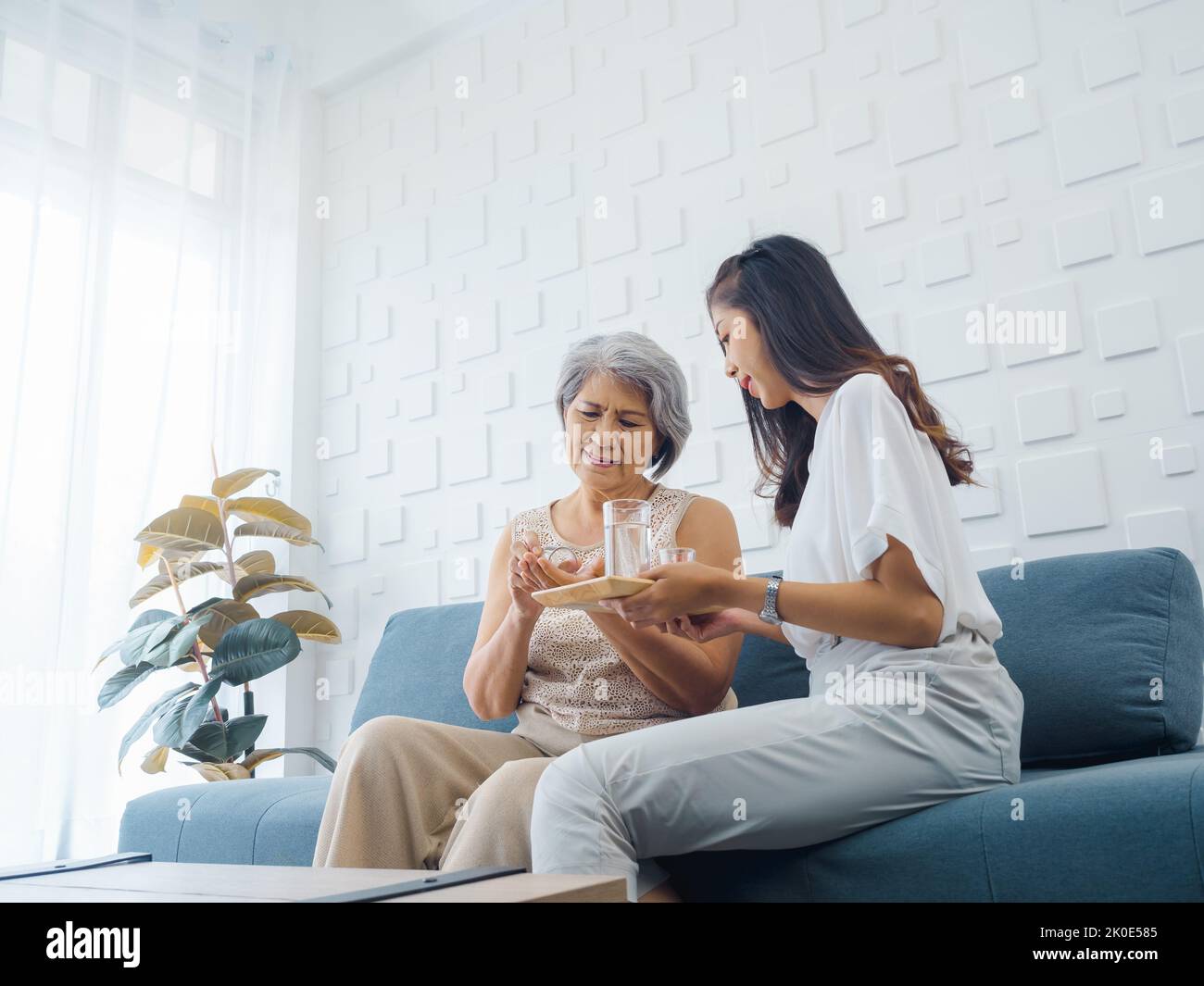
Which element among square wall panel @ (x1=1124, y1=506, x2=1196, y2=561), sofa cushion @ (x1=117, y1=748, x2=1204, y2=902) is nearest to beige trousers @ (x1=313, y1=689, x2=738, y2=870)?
sofa cushion @ (x1=117, y1=748, x2=1204, y2=902)

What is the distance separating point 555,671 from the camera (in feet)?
5.93

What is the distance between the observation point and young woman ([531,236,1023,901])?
3.90ft

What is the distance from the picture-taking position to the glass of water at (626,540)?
4.56 feet

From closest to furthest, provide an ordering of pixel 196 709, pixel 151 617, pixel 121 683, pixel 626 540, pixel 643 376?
pixel 626 540, pixel 643 376, pixel 196 709, pixel 121 683, pixel 151 617

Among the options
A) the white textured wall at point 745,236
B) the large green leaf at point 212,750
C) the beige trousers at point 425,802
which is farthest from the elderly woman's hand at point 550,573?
the large green leaf at point 212,750

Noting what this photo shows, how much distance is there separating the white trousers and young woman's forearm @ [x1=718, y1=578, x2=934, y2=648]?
35mm

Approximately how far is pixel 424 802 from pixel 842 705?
0.67m

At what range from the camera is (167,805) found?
2.25 m

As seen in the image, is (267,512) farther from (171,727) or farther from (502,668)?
(502,668)

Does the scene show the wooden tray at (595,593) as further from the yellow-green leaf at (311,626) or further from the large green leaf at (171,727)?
the yellow-green leaf at (311,626)

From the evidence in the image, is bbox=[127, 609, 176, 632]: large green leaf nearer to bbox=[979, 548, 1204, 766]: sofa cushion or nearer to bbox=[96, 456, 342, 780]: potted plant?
bbox=[96, 456, 342, 780]: potted plant

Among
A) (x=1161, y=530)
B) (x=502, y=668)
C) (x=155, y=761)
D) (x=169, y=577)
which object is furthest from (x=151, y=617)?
(x=1161, y=530)
